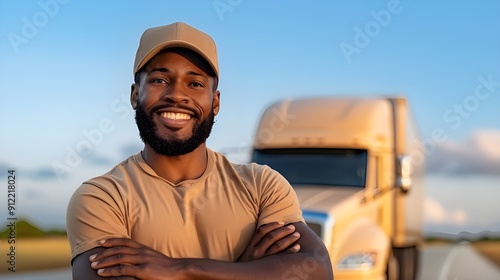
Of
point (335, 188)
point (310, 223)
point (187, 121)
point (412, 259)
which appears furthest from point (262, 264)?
point (412, 259)

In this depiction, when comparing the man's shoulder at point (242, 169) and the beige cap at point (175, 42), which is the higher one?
the beige cap at point (175, 42)

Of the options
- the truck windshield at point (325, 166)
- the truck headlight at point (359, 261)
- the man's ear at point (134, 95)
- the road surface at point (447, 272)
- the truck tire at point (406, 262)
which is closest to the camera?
the man's ear at point (134, 95)

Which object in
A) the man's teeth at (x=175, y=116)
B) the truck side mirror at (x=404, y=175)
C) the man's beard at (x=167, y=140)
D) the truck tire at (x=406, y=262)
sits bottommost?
the truck tire at (x=406, y=262)

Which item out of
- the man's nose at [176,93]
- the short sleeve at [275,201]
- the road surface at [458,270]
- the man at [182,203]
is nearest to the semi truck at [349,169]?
the road surface at [458,270]

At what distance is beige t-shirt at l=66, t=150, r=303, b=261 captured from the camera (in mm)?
3049

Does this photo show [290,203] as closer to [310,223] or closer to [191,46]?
[191,46]

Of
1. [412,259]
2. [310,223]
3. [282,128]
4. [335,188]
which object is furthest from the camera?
[412,259]

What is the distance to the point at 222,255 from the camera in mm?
3117

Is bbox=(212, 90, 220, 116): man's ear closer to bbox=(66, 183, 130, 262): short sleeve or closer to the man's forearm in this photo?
bbox=(66, 183, 130, 262): short sleeve

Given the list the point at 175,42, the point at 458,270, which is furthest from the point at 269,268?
the point at 458,270

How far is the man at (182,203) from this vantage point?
119 inches

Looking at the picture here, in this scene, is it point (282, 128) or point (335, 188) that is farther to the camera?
point (282, 128)

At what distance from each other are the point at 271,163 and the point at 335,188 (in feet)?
3.44

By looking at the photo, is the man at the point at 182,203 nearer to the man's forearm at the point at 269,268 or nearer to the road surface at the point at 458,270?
the man's forearm at the point at 269,268
